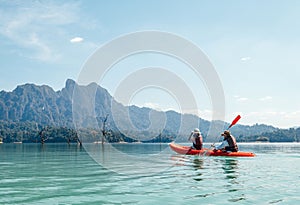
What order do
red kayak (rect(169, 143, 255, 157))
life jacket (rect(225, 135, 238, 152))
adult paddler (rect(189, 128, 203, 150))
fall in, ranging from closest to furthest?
red kayak (rect(169, 143, 255, 157)) → life jacket (rect(225, 135, 238, 152)) → adult paddler (rect(189, 128, 203, 150))

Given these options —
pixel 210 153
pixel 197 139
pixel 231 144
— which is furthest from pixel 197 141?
pixel 231 144

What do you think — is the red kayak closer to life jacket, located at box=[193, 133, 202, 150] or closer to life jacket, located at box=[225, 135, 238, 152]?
life jacket, located at box=[225, 135, 238, 152]

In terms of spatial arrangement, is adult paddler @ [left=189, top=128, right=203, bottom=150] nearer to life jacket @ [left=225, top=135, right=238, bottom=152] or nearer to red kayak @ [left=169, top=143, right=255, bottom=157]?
red kayak @ [left=169, top=143, right=255, bottom=157]

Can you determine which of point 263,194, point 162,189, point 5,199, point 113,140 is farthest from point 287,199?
point 113,140

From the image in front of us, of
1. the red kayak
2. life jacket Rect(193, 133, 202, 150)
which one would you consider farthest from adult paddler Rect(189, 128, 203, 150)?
the red kayak

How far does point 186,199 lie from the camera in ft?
35.1

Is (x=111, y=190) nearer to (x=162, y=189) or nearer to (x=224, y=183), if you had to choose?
(x=162, y=189)

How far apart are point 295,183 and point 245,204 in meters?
5.55

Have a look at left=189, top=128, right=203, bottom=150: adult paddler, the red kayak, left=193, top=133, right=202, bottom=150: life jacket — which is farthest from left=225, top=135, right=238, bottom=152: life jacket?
left=193, top=133, right=202, bottom=150: life jacket

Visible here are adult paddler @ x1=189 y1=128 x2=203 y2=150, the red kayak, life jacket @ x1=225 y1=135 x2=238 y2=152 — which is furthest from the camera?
adult paddler @ x1=189 y1=128 x2=203 y2=150

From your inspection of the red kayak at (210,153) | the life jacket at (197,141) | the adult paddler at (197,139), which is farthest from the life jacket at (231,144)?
the life jacket at (197,141)

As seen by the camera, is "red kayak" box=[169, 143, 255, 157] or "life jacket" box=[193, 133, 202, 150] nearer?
"red kayak" box=[169, 143, 255, 157]

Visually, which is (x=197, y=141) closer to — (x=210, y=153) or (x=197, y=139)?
(x=197, y=139)

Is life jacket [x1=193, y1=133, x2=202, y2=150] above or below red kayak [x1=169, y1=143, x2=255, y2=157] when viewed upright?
above
